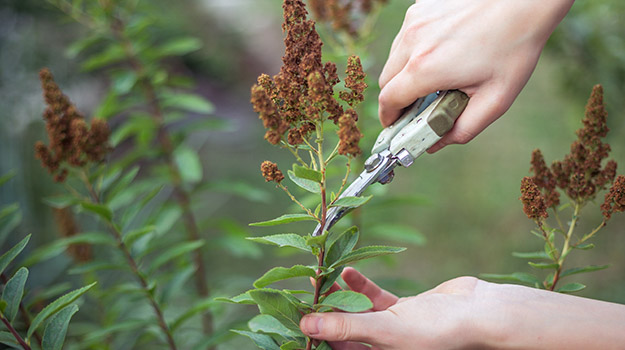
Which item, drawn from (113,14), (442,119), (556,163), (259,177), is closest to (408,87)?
(442,119)

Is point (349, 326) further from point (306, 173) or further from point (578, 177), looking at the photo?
point (578, 177)

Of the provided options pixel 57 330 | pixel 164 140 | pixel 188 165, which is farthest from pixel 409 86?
pixel 164 140

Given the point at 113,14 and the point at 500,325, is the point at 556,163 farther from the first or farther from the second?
the point at 113,14

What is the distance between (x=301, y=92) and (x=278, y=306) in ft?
1.13

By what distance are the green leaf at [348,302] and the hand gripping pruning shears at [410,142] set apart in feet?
0.37

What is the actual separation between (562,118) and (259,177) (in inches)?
90.4

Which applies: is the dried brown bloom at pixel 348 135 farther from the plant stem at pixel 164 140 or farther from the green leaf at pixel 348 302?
the plant stem at pixel 164 140

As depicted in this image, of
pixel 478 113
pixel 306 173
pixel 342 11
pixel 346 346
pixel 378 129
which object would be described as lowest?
pixel 346 346

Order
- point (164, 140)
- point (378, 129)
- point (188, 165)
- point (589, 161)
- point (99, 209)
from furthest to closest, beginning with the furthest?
point (164, 140) → point (188, 165) → point (378, 129) → point (99, 209) → point (589, 161)

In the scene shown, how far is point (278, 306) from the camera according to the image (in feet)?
2.36

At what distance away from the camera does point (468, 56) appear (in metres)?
0.75

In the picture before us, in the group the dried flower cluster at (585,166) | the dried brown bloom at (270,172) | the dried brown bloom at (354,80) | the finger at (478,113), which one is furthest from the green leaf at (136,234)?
the dried flower cluster at (585,166)

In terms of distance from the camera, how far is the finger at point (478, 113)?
30.5 inches

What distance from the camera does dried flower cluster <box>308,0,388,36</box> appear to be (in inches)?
57.6
